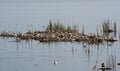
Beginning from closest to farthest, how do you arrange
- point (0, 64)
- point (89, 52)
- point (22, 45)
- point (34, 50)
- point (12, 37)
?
1. point (0, 64)
2. point (89, 52)
3. point (34, 50)
4. point (22, 45)
5. point (12, 37)

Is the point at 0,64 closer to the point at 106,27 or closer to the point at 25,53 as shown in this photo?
the point at 25,53

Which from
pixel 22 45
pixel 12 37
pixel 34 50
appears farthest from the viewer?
pixel 12 37

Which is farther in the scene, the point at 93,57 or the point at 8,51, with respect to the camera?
the point at 8,51

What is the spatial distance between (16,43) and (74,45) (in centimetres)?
344

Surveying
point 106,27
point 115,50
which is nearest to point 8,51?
point 115,50

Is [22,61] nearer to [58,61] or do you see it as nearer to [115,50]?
[58,61]

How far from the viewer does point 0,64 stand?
74.8 ft

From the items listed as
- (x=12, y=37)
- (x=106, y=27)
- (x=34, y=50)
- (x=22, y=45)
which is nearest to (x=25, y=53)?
(x=34, y=50)

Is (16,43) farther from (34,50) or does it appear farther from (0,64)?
(0,64)

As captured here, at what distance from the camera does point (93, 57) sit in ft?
78.5

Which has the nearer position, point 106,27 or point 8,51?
point 8,51

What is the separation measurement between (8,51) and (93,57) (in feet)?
15.9

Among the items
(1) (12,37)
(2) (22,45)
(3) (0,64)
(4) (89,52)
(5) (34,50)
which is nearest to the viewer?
(3) (0,64)

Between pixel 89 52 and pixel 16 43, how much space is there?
5.80m
